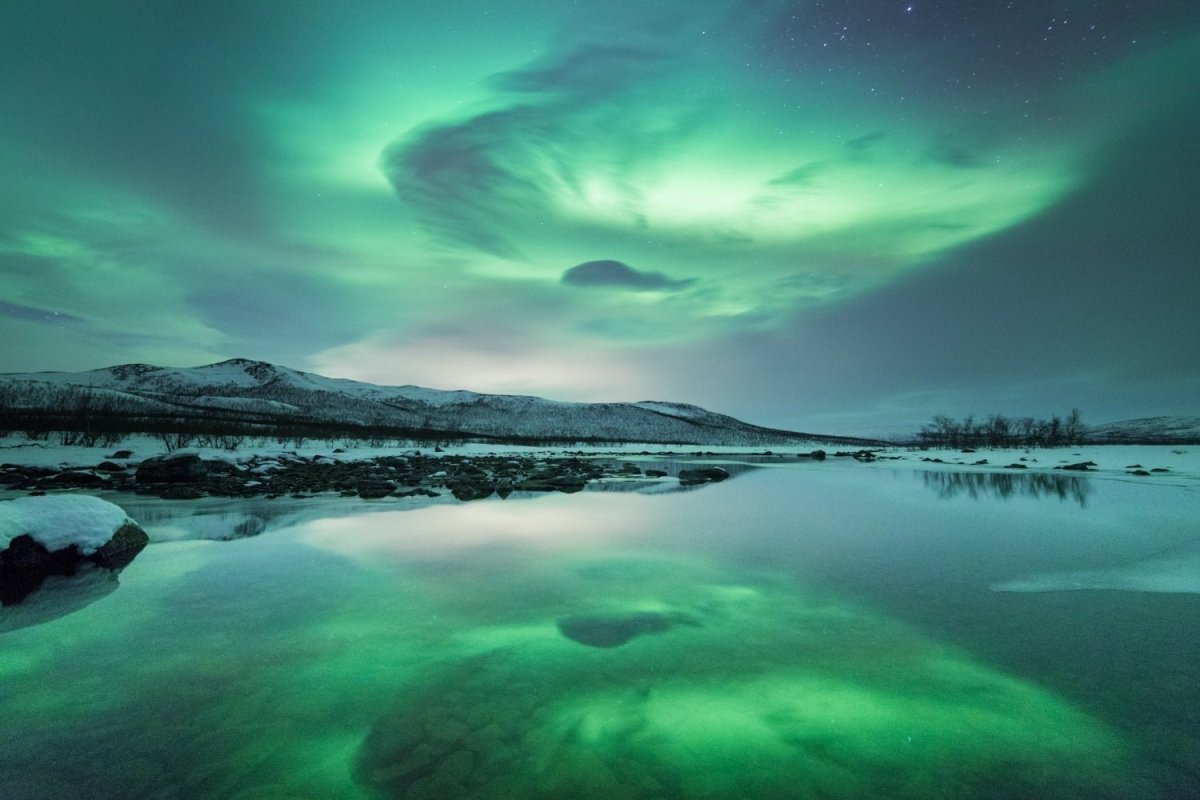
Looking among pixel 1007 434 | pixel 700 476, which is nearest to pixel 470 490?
pixel 700 476

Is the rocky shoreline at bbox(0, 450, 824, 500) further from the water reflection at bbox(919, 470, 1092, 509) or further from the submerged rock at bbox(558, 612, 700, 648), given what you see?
the submerged rock at bbox(558, 612, 700, 648)

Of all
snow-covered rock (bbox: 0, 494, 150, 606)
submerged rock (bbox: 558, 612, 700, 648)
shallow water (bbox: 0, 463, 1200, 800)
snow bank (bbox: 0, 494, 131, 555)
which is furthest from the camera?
snow bank (bbox: 0, 494, 131, 555)

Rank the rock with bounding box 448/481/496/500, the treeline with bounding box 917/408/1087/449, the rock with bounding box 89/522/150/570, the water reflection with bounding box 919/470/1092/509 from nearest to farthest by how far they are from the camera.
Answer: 1. the rock with bounding box 89/522/150/570
2. the rock with bounding box 448/481/496/500
3. the water reflection with bounding box 919/470/1092/509
4. the treeline with bounding box 917/408/1087/449

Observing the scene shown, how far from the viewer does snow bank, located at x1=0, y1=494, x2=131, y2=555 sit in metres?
7.66

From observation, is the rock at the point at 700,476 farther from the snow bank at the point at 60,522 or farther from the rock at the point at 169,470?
the rock at the point at 169,470

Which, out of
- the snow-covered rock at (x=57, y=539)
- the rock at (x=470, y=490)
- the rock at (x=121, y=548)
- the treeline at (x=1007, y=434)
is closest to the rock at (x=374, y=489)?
the rock at (x=470, y=490)

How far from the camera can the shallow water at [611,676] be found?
322cm

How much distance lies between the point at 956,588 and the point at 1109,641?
76.8 inches

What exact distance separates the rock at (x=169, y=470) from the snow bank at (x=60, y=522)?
42.5 feet

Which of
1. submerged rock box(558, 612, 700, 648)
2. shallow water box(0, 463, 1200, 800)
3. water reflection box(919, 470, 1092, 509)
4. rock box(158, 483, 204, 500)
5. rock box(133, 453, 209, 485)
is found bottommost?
submerged rock box(558, 612, 700, 648)

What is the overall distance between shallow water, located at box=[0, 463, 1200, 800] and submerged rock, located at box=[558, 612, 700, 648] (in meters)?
0.04

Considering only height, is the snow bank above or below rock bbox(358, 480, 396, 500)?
above

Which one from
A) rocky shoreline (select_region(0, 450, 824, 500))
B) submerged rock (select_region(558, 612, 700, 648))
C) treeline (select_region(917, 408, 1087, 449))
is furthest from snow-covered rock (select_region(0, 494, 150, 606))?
treeline (select_region(917, 408, 1087, 449))

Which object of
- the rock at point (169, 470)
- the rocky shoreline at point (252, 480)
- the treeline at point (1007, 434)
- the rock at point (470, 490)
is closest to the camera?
the rock at point (470, 490)
